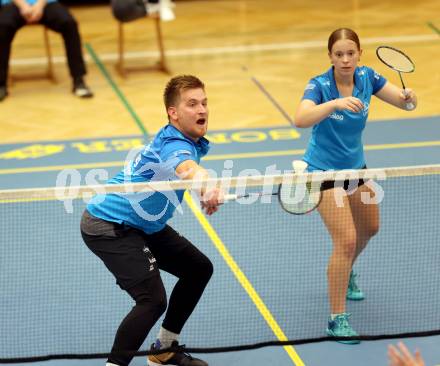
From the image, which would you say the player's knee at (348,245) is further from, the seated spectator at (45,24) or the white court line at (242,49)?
the white court line at (242,49)

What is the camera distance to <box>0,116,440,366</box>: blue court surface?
258 inches

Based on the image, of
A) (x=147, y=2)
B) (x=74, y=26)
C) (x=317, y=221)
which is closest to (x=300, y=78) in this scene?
(x=147, y=2)

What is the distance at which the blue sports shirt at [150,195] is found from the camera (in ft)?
18.6

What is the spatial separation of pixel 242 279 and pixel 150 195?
1.93 metres

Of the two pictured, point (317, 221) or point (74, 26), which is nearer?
point (317, 221)

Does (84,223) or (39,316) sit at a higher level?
(84,223)

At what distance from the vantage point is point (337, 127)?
21.2 feet

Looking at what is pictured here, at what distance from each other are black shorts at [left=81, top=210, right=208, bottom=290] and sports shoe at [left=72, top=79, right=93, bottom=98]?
5962 mm

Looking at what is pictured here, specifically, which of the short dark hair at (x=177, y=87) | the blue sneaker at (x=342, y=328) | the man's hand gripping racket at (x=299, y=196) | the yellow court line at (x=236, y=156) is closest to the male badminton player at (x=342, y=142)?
the blue sneaker at (x=342, y=328)

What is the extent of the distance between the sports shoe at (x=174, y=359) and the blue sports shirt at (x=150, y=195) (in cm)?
86

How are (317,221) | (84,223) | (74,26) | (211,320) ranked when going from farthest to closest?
(74,26), (317,221), (211,320), (84,223)

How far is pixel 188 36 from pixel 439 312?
326 inches

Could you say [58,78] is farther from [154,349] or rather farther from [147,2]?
[154,349]

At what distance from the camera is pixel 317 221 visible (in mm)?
8383
